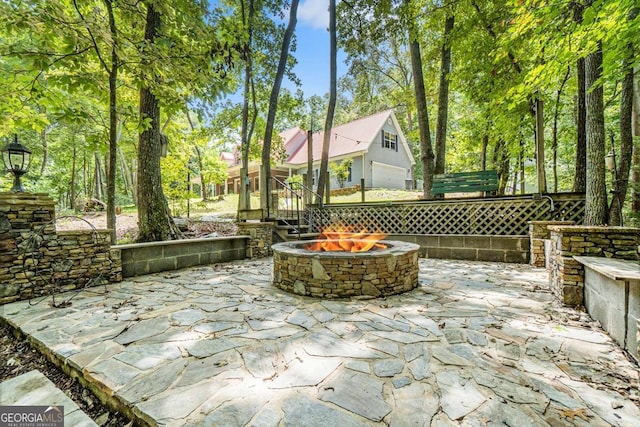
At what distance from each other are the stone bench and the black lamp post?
6607 millimetres

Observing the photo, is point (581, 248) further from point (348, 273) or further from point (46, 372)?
point (46, 372)

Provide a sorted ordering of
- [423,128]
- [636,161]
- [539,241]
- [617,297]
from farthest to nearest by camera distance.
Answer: [423,128] → [636,161] → [539,241] → [617,297]

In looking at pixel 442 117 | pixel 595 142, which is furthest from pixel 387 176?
pixel 595 142

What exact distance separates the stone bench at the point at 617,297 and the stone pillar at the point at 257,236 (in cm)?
548

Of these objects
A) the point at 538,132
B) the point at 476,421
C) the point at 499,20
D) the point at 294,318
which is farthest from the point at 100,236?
the point at 499,20

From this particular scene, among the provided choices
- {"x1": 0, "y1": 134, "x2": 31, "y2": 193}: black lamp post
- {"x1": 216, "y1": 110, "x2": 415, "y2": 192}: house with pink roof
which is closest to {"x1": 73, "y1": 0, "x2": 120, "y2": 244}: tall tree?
{"x1": 0, "y1": 134, "x2": 31, "y2": 193}: black lamp post

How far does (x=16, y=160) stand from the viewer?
12.4 feet

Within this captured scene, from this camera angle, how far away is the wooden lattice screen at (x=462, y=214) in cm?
544

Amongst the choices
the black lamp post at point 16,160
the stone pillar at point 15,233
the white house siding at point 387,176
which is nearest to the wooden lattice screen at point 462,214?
A: the stone pillar at point 15,233

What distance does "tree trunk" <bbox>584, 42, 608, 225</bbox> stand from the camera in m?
4.11

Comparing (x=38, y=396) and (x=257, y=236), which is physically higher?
(x=257, y=236)

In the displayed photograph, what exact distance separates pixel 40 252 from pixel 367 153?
48.6 ft

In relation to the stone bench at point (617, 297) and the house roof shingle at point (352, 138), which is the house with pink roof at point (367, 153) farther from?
the stone bench at point (617, 297)

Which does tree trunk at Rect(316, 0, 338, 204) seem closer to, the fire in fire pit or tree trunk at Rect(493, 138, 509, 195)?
the fire in fire pit
